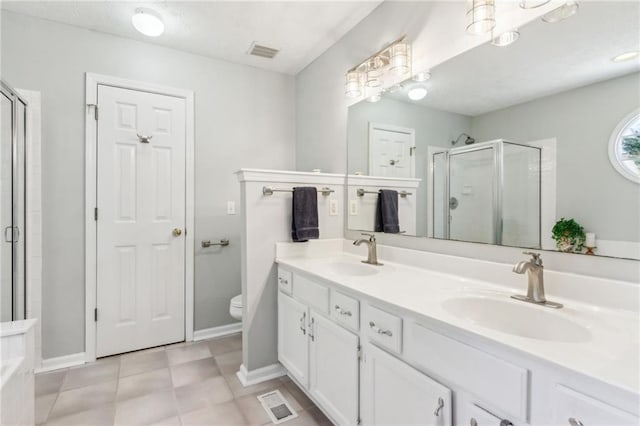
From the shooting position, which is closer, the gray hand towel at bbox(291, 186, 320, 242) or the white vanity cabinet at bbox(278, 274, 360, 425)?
the white vanity cabinet at bbox(278, 274, 360, 425)

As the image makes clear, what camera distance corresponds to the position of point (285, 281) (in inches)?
80.8

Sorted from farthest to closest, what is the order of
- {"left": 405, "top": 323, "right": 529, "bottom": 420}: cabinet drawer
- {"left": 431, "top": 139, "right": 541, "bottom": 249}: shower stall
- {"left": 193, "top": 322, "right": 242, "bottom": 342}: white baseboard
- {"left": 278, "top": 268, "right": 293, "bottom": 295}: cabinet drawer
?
1. {"left": 193, "top": 322, "right": 242, "bottom": 342}: white baseboard
2. {"left": 278, "top": 268, "right": 293, "bottom": 295}: cabinet drawer
3. {"left": 431, "top": 139, "right": 541, "bottom": 249}: shower stall
4. {"left": 405, "top": 323, "right": 529, "bottom": 420}: cabinet drawer

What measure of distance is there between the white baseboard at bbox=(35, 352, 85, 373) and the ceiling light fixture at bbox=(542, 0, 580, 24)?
11.4ft

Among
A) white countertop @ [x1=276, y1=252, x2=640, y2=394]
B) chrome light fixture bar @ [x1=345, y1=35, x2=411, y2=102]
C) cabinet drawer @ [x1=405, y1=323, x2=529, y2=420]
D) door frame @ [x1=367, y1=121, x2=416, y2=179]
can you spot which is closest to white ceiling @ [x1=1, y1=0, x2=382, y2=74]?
chrome light fixture bar @ [x1=345, y1=35, x2=411, y2=102]

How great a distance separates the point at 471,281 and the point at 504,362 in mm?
693

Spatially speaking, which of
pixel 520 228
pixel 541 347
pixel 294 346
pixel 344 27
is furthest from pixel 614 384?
pixel 344 27

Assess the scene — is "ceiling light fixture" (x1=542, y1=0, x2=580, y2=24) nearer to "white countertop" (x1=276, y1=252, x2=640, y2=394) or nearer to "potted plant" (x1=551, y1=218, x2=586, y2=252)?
"potted plant" (x1=551, y1=218, x2=586, y2=252)

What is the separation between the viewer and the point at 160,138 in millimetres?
2650

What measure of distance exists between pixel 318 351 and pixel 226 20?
7.72 feet

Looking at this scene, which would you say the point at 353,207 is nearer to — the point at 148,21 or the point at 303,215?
the point at 303,215

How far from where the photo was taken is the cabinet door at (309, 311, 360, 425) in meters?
1.43

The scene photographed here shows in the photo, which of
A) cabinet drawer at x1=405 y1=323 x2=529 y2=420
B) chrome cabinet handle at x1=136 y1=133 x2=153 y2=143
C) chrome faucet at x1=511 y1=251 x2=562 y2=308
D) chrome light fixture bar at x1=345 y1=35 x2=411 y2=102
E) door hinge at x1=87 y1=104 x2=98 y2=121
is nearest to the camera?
cabinet drawer at x1=405 y1=323 x2=529 y2=420

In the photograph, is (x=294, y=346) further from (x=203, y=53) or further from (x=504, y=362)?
(x=203, y=53)

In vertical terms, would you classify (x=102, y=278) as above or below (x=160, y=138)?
below
